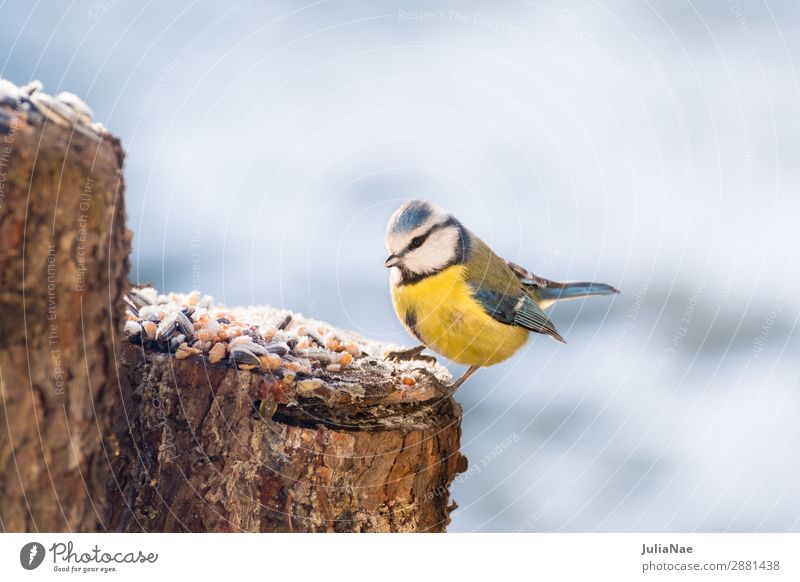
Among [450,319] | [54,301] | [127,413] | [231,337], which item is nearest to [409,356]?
[450,319]

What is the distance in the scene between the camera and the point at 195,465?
971mm

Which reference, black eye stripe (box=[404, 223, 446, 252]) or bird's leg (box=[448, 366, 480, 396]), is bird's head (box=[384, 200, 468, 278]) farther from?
bird's leg (box=[448, 366, 480, 396])

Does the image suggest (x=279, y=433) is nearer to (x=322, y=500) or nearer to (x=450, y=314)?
(x=322, y=500)

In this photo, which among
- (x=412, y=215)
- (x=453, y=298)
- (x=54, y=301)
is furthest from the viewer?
(x=453, y=298)

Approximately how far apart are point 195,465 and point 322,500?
0.17 meters

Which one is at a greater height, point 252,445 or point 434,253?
point 434,253

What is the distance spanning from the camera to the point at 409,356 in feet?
3.99

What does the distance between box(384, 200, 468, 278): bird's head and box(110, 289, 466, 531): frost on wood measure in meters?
0.23

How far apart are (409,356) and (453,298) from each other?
0.38ft

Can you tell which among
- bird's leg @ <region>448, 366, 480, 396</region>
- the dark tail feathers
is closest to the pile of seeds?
bird's leg @ <region>448, 366, 480, 396</region>

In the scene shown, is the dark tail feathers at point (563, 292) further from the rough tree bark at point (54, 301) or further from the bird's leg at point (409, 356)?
the rough tree bark at point (54, 301)

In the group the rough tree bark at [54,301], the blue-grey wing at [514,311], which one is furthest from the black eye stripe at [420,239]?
the rough tree bark at [54,301]

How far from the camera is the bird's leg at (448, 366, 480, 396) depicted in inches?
43.7

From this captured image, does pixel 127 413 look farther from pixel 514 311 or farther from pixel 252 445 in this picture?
pixel 514 311
